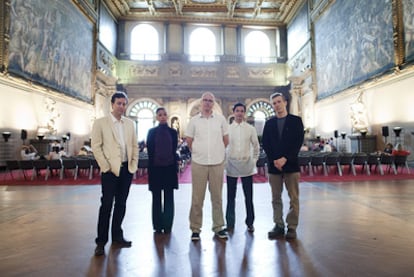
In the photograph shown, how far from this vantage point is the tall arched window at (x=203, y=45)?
70.7 feet

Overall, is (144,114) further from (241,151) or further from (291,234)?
(291,234)

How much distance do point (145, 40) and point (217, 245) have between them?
21929mm

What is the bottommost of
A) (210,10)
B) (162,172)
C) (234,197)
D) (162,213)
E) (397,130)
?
(162,213)

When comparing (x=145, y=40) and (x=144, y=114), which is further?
(x=145, y=40)

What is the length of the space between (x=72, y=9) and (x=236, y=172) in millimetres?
15414

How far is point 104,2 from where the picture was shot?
18.4 meters

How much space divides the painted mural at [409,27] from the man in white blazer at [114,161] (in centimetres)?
1153

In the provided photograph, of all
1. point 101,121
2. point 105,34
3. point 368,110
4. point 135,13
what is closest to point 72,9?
point 105,34

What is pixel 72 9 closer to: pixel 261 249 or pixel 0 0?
pixel 0 0

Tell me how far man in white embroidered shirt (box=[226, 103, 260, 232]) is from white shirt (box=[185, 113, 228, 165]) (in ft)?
0.97

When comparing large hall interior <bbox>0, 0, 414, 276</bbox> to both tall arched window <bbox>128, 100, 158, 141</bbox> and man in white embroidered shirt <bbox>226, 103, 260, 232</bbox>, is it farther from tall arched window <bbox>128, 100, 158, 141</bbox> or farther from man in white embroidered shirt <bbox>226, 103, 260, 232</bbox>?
man in white embroidered shirt <bbox>226, 103, 260, 232</bbox>

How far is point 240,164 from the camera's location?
3090 mm

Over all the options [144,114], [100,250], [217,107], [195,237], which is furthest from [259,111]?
[100,250]

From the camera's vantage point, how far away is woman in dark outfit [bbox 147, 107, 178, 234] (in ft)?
9.84
